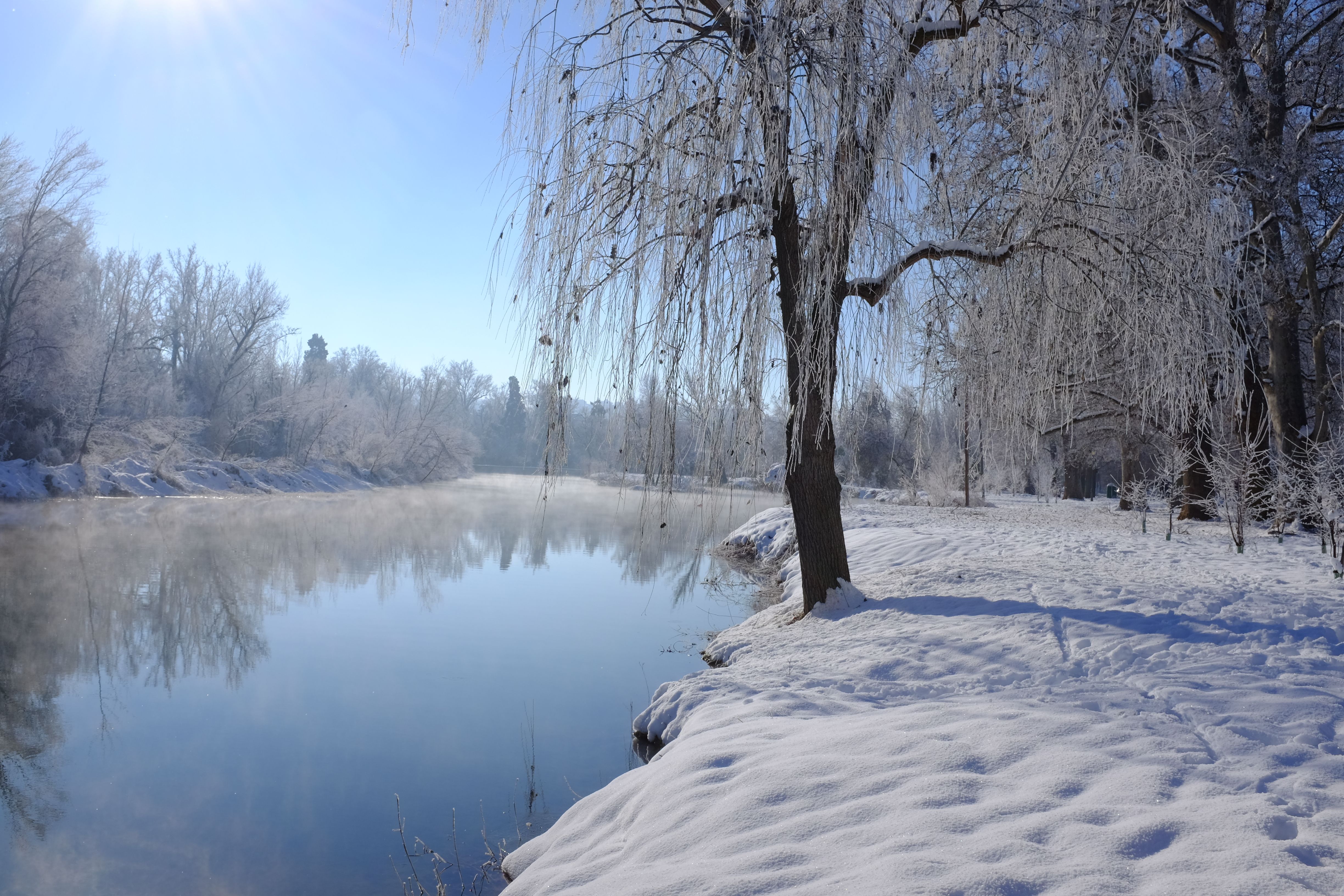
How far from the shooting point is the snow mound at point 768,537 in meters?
12.5

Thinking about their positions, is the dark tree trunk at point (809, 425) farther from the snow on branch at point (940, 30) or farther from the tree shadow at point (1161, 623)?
the snow on branch at point (940, 30)

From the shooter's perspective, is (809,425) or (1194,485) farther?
(1194,485)

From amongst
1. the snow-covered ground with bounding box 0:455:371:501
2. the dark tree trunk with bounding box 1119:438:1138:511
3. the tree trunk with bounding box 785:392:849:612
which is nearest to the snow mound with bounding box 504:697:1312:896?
the tree trunk with bounding box 785:392:849:612

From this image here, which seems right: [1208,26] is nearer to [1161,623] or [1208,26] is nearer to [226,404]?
[1161,623]

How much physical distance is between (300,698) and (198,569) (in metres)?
5.77

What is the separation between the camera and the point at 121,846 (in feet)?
11.3

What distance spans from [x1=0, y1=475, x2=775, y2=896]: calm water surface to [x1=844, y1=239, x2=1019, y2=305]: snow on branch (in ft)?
5.74

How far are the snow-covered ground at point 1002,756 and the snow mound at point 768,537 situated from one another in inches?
258

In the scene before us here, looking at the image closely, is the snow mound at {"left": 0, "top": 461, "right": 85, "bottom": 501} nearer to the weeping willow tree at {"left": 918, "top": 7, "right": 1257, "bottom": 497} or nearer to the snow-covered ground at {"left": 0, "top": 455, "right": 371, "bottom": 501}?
the snow-covered ground at {"left": 0, "top": 455, "right": 371, "bottom": 501}

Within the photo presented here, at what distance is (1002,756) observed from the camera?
8.43 feet

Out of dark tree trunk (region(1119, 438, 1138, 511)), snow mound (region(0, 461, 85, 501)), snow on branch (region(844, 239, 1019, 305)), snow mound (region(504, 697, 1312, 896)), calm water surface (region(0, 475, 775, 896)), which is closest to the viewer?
snow mound (region(504, 697, 1312, 896))

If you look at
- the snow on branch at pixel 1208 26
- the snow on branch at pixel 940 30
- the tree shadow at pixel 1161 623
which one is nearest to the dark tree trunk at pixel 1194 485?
the snow on branch at pixel 1208 26

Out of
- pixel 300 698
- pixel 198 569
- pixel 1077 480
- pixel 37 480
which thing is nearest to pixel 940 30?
pixel 300 698

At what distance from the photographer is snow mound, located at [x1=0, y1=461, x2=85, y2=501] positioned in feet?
57.0
